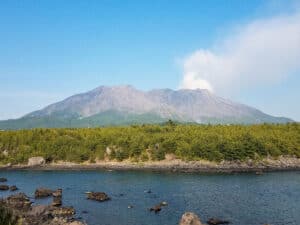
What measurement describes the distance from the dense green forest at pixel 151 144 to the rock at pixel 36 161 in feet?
6.51

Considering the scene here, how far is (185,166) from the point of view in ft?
445

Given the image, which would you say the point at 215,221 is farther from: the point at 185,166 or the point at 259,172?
the point at 185,166

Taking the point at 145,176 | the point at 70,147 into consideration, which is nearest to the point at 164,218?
the point at 145,176

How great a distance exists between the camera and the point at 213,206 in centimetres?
7531

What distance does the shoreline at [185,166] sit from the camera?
→ 424 ft

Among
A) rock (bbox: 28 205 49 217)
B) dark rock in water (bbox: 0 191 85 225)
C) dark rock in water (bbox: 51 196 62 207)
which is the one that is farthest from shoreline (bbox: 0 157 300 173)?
rock (bbox: 28 205 49 217)

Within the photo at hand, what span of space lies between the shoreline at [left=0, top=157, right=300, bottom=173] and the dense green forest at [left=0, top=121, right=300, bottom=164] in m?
2.63

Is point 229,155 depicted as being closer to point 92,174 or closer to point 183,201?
point 92,174

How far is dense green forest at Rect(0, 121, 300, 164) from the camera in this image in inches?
5458

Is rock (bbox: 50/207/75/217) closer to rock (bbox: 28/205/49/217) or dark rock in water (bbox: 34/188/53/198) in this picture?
rock (bbox: 28/205/49/217)

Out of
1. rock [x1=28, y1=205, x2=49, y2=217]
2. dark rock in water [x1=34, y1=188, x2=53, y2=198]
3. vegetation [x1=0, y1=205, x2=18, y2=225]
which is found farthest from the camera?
dark rock in water [x1=34, y1=188, x2=53, y2=198]

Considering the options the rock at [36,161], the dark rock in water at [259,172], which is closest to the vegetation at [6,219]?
the dark rock in water at [259,172]

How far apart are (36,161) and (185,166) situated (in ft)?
177

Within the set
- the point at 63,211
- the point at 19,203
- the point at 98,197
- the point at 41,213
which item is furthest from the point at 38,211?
the point at 98,197
